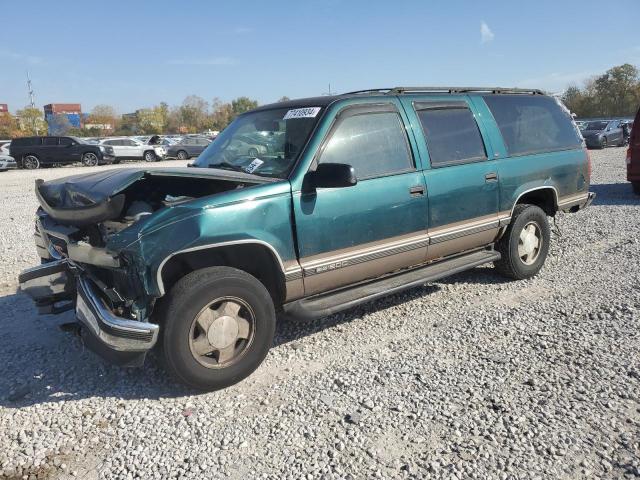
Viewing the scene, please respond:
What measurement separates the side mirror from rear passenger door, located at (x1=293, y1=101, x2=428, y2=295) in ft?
0.34

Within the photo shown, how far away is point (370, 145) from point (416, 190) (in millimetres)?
547

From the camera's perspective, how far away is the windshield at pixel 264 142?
3770mm

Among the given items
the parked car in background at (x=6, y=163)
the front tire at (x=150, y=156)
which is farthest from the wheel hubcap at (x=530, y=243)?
the front tire at (x=150, y=156)

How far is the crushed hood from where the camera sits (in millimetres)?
3076

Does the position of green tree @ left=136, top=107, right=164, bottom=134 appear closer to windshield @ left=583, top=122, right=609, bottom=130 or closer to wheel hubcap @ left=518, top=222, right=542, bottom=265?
windshield @ left=583, top=122, right=609, bottom=130

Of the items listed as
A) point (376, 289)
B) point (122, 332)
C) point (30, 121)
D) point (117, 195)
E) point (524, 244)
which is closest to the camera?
point (122, 332)

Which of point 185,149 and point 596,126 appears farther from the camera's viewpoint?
point 185,149

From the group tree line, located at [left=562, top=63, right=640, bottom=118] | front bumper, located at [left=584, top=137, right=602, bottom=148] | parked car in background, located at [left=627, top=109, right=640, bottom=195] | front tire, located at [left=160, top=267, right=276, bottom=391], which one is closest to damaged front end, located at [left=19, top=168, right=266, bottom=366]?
front tire, located at [left=160, top=267, right=276, bottom=391]

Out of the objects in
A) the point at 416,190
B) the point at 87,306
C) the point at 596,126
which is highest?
the point at 596,126

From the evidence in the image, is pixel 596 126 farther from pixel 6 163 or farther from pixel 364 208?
pixel 6 163

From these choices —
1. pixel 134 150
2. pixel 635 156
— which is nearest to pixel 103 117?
pixel 134 150

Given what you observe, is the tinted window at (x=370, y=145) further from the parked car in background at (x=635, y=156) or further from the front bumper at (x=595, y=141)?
the front bumper at (x=595, y=141)

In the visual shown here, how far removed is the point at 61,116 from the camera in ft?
296

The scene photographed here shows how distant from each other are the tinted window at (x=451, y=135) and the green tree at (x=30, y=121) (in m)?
90.7
